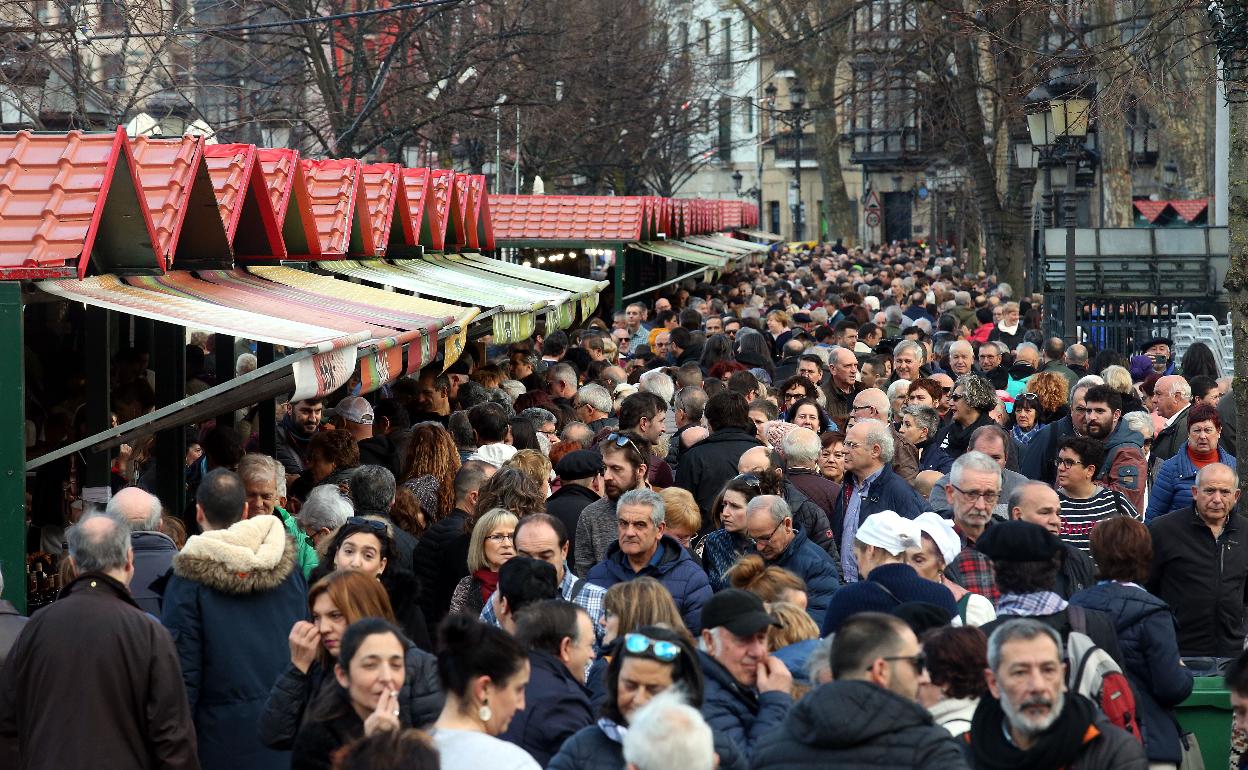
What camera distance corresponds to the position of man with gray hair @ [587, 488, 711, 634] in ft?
23.4

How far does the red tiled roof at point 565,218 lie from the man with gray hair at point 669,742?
71.1 ft

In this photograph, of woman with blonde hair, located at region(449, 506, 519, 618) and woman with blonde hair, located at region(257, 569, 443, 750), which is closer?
woman with blonde hair, located at region(257, 569, 443, 750)

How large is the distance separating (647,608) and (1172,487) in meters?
4.57

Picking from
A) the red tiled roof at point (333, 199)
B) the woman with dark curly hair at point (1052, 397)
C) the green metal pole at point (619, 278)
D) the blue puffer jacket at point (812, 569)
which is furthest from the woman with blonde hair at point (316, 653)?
the green metal pole at point (619, 278)

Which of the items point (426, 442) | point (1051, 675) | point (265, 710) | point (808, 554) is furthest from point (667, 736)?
point (426, 442)

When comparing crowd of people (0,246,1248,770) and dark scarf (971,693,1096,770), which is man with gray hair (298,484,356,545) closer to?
crowd of people (0,246,1248,770)

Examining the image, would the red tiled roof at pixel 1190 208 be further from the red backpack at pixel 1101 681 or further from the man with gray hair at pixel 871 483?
the red backpack at pixel 1101 681

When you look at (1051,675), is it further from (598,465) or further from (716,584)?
(598,465)

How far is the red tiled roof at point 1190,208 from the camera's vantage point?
4522 cm

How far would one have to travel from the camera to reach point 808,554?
7406 millimetres

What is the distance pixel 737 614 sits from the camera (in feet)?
17.2

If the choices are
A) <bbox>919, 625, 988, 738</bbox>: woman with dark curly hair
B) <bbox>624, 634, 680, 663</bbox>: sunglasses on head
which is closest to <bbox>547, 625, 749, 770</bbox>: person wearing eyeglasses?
Result: <bbox>624, 634, 680, 663</bbox>: sunglasses on head

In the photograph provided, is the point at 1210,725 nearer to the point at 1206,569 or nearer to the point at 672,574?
the point at 1206,569

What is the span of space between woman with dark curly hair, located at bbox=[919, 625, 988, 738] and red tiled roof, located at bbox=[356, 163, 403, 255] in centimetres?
933
